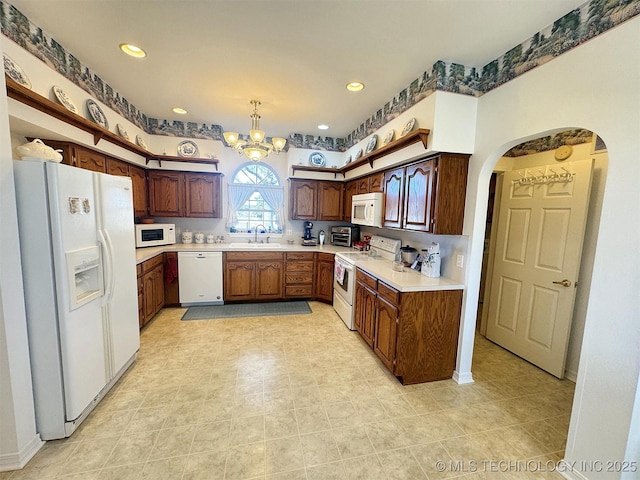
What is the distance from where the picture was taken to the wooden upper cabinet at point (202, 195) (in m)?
4.24

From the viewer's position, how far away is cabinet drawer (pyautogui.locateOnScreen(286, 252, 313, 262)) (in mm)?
4371

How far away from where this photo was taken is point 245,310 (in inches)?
161

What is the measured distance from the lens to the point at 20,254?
1.59 metres

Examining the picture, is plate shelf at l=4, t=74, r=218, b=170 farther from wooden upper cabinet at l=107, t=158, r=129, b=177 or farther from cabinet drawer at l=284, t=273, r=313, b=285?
cabinet drawer at l=284, t=273, r=313, b=285

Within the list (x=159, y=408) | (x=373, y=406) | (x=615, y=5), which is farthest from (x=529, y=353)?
(x=159, y=408)

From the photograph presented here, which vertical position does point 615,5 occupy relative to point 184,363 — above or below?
above

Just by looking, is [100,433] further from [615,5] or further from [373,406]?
[615,5]

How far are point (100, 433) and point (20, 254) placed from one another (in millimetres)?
1292

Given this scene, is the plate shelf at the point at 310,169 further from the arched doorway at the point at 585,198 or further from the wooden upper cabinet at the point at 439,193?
the arched doorway at the point at 585,198

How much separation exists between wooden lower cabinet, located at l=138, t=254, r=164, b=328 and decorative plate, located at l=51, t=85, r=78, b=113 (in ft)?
5.67

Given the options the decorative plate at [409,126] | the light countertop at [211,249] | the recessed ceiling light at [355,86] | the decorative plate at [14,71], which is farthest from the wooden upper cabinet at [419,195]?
the decorative plate at [14,71]

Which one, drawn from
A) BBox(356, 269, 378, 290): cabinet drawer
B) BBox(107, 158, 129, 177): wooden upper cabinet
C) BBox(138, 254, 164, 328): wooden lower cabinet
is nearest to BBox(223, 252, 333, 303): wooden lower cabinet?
BBox(138, 254, 164, 328): wooden lower cabinet

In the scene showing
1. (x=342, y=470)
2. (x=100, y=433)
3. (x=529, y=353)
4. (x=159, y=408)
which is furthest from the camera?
(x=529, y=353)

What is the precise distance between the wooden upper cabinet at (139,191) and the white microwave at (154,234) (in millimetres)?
214
